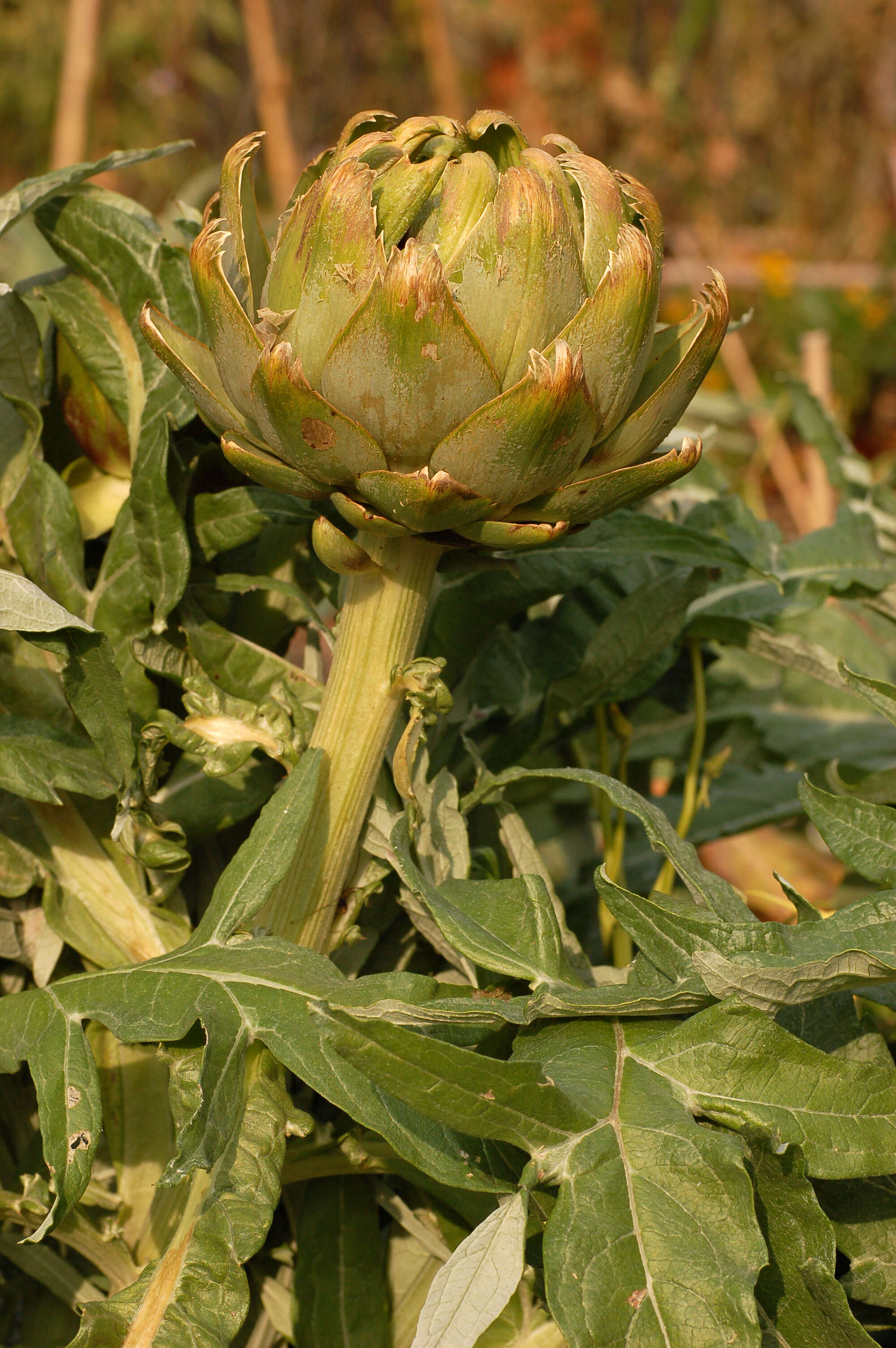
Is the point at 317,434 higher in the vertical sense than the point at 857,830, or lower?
higher

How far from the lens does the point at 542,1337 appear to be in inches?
16.5

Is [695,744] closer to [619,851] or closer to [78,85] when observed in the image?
[619,851]

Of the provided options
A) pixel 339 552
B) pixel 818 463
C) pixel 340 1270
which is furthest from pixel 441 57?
pixel 340 1270

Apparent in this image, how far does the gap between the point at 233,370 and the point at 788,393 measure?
650mm

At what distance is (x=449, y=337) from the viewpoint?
34 cm

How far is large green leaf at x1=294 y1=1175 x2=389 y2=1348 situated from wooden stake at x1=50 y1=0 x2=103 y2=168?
1248 millimetres

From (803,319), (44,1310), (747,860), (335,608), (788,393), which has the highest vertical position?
(335,608)

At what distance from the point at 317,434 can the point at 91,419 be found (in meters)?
0.23

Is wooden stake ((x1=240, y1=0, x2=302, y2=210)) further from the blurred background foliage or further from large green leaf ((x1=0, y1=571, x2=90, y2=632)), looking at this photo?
large green leaf ((x1=0, y1=571, x2=90, y2=632))

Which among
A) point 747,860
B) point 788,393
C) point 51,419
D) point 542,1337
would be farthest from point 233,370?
point 747,860

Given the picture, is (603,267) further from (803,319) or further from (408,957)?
(803,319)

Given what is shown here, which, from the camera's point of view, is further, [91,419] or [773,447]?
[773,447]

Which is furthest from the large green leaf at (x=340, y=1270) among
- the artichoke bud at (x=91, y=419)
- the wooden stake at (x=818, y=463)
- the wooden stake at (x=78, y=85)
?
the wooden stake at (x=78, y=85)

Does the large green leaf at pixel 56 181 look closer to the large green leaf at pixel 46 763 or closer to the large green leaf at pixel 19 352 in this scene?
the large green leaf at pixel 19 352
